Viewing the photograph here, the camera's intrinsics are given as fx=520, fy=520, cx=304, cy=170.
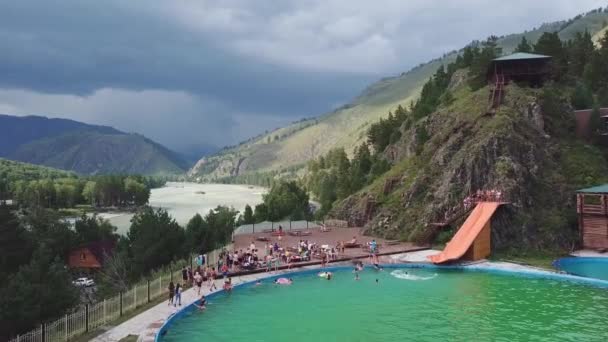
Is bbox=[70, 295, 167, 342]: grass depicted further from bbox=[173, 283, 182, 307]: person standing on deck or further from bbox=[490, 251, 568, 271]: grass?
bbox=[490, 251, 568, 271]: grass

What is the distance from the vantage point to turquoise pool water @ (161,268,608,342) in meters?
27.1

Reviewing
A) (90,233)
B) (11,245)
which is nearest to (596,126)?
(11,245)

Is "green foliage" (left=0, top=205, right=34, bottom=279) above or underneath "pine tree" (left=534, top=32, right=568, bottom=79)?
underneath

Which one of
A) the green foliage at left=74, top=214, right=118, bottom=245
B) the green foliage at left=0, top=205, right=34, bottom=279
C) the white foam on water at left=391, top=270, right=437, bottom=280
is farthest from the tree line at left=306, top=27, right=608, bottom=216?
the green foliage at left=0, top=205, right=34, bottom=279

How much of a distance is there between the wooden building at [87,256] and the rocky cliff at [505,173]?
35.8 meters

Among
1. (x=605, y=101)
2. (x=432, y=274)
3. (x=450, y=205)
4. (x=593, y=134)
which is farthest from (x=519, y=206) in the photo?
(x=605, y=101)

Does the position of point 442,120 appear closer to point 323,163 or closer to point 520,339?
point 520,339

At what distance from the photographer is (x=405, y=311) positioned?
31.6m

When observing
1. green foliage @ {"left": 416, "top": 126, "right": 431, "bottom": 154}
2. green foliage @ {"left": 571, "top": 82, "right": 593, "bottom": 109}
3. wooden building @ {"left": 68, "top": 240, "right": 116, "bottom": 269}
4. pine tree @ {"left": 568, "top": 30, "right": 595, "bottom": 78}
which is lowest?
wooden building @ {"left": 68, "top": 240, "right": 116, "bottom": 269}

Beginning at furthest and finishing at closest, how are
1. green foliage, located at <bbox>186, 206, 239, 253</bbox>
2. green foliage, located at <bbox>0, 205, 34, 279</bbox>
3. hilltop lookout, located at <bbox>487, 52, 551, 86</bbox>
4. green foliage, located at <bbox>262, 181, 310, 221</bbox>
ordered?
green foliage, located at <bbox>262, 181, 310, 221</bbox> → hilltop lookout, located at <bbox>487, 52, 551, 86</bbox> → green foliage, located at <bbox>186, 206, 239, 253</bbox> → green foliage, located at <bbox>0, 205, 34, 279</bbox>

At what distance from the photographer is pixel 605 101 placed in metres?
66.8

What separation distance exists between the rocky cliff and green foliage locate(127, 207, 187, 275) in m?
20.5

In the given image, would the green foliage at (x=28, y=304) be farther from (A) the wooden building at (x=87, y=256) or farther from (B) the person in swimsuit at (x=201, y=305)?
(A) the wooden building at (x=87, y=256)

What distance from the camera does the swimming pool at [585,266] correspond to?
40.8m
